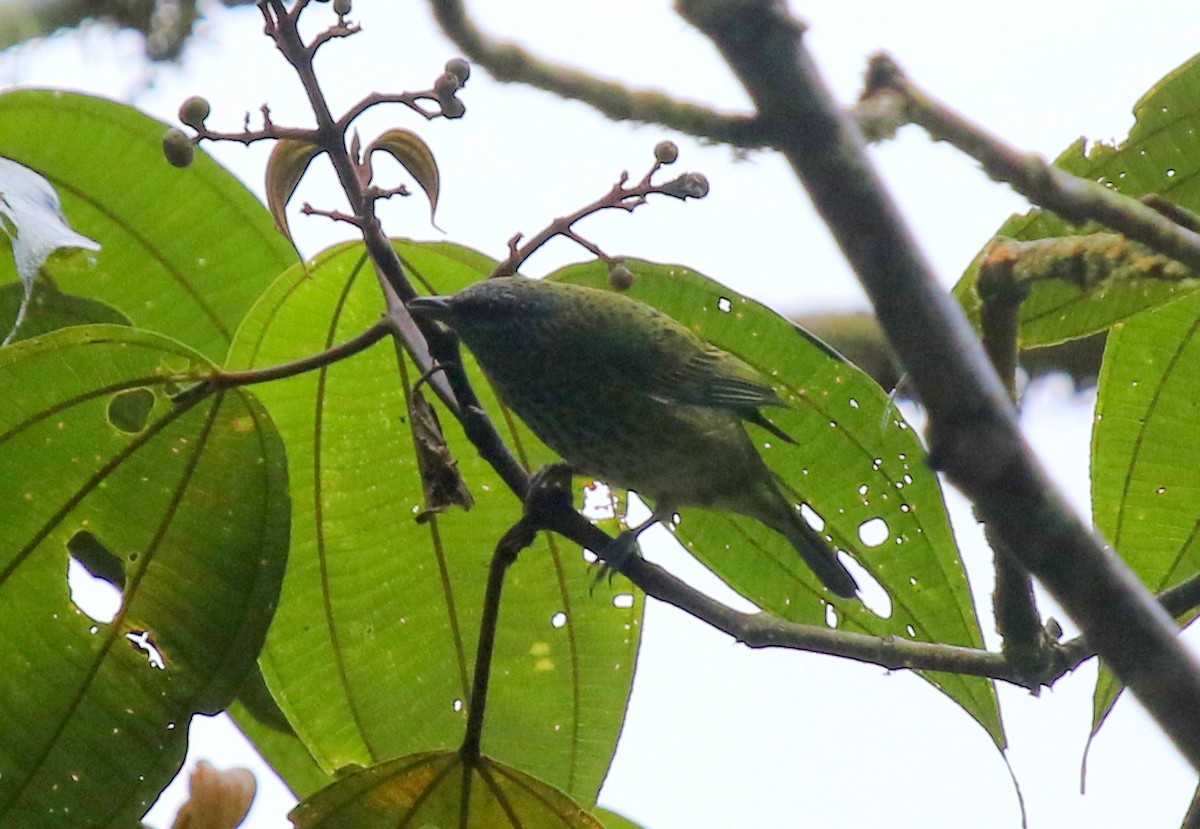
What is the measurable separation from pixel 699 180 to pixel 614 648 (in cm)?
66

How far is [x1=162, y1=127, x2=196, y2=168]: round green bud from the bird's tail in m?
0.96

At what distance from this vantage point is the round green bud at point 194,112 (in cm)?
173

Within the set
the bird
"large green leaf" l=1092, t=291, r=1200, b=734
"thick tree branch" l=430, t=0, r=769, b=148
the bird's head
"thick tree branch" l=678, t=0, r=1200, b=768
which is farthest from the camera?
the bird

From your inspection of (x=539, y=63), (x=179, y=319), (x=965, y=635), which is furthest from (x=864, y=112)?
(x=179, y=319)

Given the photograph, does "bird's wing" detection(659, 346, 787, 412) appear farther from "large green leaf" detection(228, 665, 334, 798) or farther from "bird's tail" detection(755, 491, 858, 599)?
"large green leaf" detection(228, 665, 334, 798)

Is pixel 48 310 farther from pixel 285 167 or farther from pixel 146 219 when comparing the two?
pixel 285 167

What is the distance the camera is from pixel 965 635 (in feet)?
5.79

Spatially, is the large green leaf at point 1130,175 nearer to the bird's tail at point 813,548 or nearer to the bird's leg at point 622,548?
the bird's tail at point 813,548

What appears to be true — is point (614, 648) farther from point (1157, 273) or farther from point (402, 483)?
point (1157, 273)

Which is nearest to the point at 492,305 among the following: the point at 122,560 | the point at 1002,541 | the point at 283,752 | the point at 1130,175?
the point at 122,560

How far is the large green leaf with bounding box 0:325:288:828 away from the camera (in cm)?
180

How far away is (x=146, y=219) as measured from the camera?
2178mm

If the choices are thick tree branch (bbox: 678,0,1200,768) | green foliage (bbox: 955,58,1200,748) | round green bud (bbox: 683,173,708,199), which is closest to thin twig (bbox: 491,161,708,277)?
round green bud (bbox: 683,173,708,199)

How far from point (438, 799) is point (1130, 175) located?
1199 millimetres
